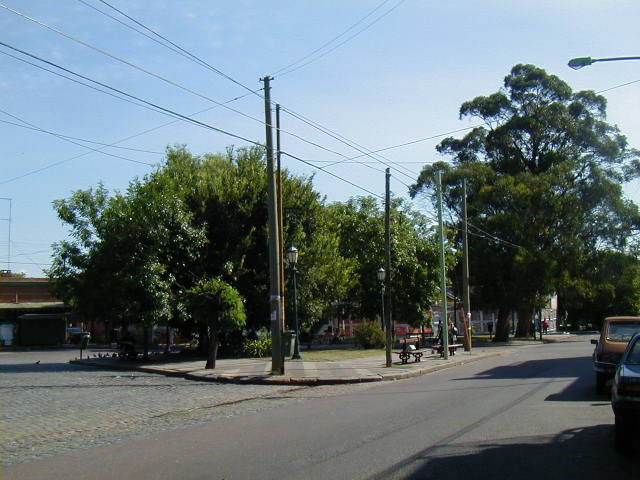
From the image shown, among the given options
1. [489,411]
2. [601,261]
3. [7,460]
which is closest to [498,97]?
[601,261]

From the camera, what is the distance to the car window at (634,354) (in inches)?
342

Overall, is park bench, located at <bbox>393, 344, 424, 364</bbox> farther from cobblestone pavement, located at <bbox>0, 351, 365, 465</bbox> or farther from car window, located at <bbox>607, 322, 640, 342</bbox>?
car window, located at <bbox>607, 322, 640, 342</bbox>

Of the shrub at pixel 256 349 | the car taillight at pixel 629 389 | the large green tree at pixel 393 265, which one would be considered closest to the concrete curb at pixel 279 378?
the shrub at pixel 256 349

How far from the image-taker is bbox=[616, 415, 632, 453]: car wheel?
7.87m

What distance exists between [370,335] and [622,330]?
20663mm

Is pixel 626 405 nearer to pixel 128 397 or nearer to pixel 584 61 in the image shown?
pixel 584 61

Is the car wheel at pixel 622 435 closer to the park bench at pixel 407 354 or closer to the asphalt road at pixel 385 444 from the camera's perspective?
the asphalt road at pixel 385 444

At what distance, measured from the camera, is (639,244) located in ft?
155

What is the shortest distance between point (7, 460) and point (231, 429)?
3.34 metres

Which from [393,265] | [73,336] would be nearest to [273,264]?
[393,265]

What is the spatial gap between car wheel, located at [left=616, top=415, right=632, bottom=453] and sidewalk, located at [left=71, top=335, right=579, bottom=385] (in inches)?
433

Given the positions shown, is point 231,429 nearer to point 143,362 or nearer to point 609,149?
point 143,362

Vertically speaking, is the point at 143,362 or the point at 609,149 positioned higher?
the point at 609,149

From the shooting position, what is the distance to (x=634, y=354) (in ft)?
29.1
